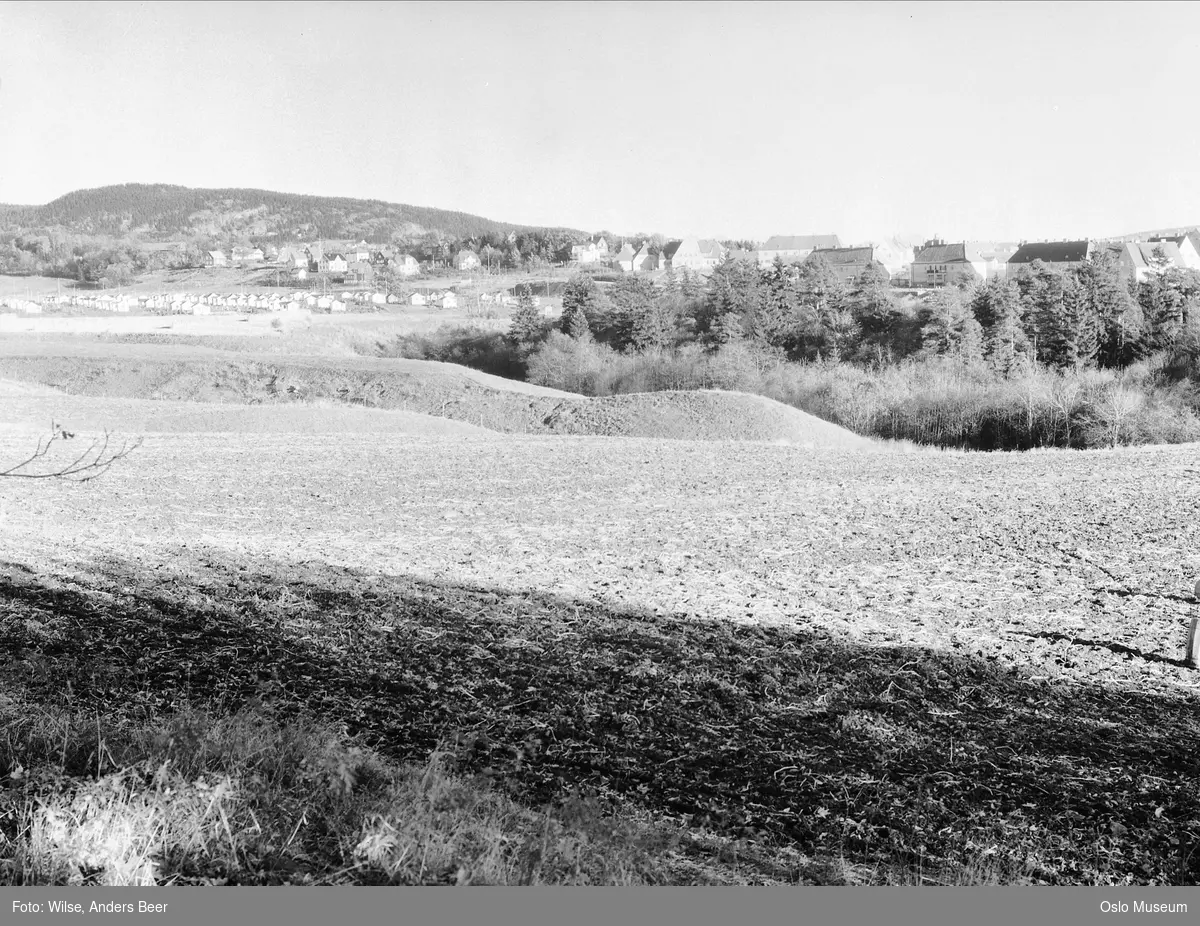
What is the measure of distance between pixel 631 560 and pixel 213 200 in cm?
5012

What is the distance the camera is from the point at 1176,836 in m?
4.37

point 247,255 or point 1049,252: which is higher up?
point 247,255

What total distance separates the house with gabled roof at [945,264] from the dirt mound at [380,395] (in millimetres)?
48965

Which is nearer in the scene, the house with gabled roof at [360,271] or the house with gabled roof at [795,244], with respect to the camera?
the house with gabled roof at [360,271]

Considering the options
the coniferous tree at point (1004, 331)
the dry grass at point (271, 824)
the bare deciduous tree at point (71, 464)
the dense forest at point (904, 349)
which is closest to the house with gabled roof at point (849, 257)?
the dense forest at point (904, 349)

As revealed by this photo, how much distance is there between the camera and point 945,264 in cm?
7981

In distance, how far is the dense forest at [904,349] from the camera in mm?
38500

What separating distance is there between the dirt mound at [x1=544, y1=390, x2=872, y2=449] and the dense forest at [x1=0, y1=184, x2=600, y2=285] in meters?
17.8

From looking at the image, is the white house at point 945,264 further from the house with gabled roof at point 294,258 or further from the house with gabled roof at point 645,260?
the house with gabled roof at point 294,258

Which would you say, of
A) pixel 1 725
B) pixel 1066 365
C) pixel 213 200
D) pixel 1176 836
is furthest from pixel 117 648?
pixel 213 200

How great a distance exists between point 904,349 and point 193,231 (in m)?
41.2

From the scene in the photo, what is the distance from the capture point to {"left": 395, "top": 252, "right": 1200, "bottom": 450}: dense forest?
38.5 meters

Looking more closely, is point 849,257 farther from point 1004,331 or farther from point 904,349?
point 1004,331

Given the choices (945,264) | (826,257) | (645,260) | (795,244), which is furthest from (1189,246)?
(645,260)
